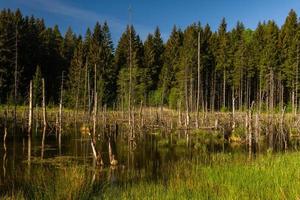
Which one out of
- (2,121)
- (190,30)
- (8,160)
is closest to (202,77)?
(190,30)

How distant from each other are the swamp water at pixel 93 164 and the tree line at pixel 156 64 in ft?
102

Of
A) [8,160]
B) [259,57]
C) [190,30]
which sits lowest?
[8,160]

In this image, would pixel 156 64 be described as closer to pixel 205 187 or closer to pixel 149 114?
pixel 149 114

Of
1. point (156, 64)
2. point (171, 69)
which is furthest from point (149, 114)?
point (156, 64)

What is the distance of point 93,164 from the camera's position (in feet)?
65.2

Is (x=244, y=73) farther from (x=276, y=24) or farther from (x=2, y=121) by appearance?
(x=2, y=121)

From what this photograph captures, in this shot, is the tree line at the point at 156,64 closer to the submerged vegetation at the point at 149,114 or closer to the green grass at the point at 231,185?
the submerged vegetation at the point at 149,114

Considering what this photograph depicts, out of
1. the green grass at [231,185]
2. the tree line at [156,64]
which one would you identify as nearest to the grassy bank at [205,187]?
the green grass at [231,185]

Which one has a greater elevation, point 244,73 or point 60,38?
point 60,38

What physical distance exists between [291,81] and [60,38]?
4685 cm

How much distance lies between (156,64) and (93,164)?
6415 cm

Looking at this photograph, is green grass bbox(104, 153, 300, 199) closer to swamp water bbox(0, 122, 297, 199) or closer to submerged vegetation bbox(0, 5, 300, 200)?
submerged vegetation bbox(0, 5, 300, 200)

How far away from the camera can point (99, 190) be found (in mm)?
12156

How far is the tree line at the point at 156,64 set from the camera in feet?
210
